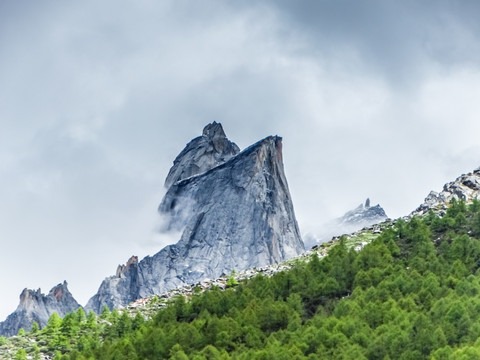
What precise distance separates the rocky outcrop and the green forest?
22.2m

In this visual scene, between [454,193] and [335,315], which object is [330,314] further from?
[454,193]

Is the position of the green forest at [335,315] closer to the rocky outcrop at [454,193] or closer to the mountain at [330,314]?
the mountain at [330,314]

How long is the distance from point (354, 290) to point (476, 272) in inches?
776

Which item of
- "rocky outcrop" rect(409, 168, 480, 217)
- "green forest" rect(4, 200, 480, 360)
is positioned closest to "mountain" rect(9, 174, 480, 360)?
"green forest" rect(4, 200, 480, 360)

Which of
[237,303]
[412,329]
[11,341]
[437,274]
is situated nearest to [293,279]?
[237,303]

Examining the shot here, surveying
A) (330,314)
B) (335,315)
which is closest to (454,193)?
(330,314)

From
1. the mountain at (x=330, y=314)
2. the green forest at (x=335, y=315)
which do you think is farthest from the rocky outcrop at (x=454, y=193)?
the green forest at (x=335, y=315)

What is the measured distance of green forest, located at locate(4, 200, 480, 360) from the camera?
96.2 meters

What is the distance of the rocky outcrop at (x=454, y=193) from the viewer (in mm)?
171250

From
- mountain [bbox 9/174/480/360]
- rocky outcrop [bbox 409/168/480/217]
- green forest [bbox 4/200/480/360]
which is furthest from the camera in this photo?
rocky outcrop [bbox 409/168/480/217]

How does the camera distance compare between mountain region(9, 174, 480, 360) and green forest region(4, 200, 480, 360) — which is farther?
mountain region(9, 174, 480, 360)

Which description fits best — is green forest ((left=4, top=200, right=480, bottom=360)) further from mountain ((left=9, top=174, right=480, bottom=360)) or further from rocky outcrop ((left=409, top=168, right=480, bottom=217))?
rocky outcrop ((left=409, top=168, right=480, bottom=217))

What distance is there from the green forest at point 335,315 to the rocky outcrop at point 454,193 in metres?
22.2

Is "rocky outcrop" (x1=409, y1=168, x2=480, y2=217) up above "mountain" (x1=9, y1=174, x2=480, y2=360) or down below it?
above
